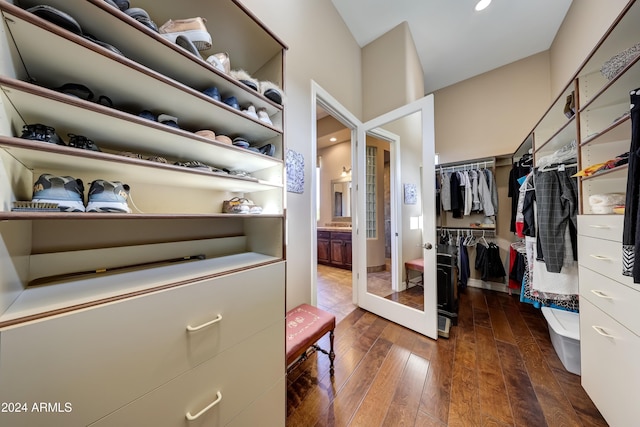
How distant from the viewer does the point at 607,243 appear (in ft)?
3.40

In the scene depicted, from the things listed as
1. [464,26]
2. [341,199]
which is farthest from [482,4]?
[341,199]

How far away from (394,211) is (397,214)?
0.18ft

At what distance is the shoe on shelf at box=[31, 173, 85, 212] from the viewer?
21.7 inches

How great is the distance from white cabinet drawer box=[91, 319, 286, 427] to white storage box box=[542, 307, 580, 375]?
200 cm

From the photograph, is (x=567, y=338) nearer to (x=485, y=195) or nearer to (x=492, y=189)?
(x=485, y=195)

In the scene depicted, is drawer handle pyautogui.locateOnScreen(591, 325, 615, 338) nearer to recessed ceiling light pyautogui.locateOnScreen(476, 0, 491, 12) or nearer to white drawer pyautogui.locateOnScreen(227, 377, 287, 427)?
white drawer pyautogui.locateOnScreen(227, 377, 287, 427)

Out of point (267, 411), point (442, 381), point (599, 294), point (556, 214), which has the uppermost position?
point (556, 214)

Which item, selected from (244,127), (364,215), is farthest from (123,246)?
(364,215)

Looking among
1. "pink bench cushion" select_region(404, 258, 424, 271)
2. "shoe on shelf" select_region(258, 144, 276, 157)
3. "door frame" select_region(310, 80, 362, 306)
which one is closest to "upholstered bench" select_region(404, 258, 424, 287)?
"pink bench cushion" select_region(404, 258, 424, 271)

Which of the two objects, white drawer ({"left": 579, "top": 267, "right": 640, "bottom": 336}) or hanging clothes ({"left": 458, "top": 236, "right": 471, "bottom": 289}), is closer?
white drawer ({"left": 579, "top": 267, "right": 640, "bottom": 336})

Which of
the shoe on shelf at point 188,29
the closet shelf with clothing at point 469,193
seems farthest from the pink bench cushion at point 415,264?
the shoe on shelf at point 188,29

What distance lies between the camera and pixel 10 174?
0.54m

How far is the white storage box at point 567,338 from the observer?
4.58 feet

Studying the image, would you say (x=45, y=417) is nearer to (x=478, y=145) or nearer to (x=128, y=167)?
(x=128, y=167)
